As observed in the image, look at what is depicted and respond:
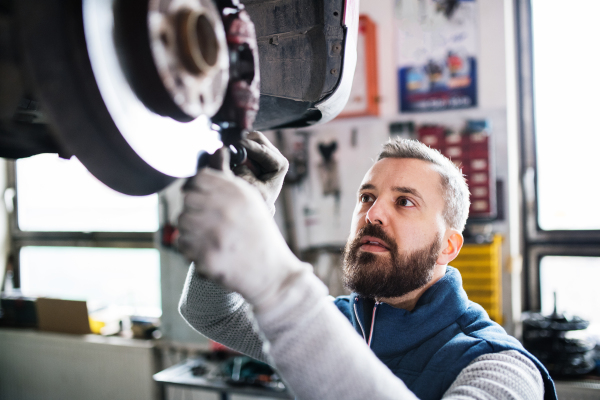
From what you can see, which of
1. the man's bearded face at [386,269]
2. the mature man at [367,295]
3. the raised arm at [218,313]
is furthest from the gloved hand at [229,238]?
the man's bearded face at [386,269]

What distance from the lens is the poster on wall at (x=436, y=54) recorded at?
87.5 inches

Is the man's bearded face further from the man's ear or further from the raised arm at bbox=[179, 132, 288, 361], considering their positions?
the raised arm at bbox=[179, 132, 288, 361]

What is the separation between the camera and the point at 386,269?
0.97 meters

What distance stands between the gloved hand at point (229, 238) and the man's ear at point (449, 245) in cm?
70

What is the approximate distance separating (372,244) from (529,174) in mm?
1733

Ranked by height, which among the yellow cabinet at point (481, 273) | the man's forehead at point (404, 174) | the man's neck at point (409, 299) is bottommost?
the yellow cabinet at point (481, 273)

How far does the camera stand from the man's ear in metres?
1.07

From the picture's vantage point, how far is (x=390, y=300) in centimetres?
103

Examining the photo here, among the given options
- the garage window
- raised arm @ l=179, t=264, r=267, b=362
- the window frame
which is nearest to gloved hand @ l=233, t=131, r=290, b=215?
raised arm @ l=179, t=264, r=267, b=362

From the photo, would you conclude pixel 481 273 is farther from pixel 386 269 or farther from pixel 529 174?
pixel 386 269

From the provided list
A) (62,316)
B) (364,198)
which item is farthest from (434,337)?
(62,316)

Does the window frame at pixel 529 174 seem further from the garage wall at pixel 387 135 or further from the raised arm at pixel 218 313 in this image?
the raised arm at pixel 218 313

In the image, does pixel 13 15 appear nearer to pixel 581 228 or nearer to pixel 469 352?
pixel 469 352

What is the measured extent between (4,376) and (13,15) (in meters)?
3.74
